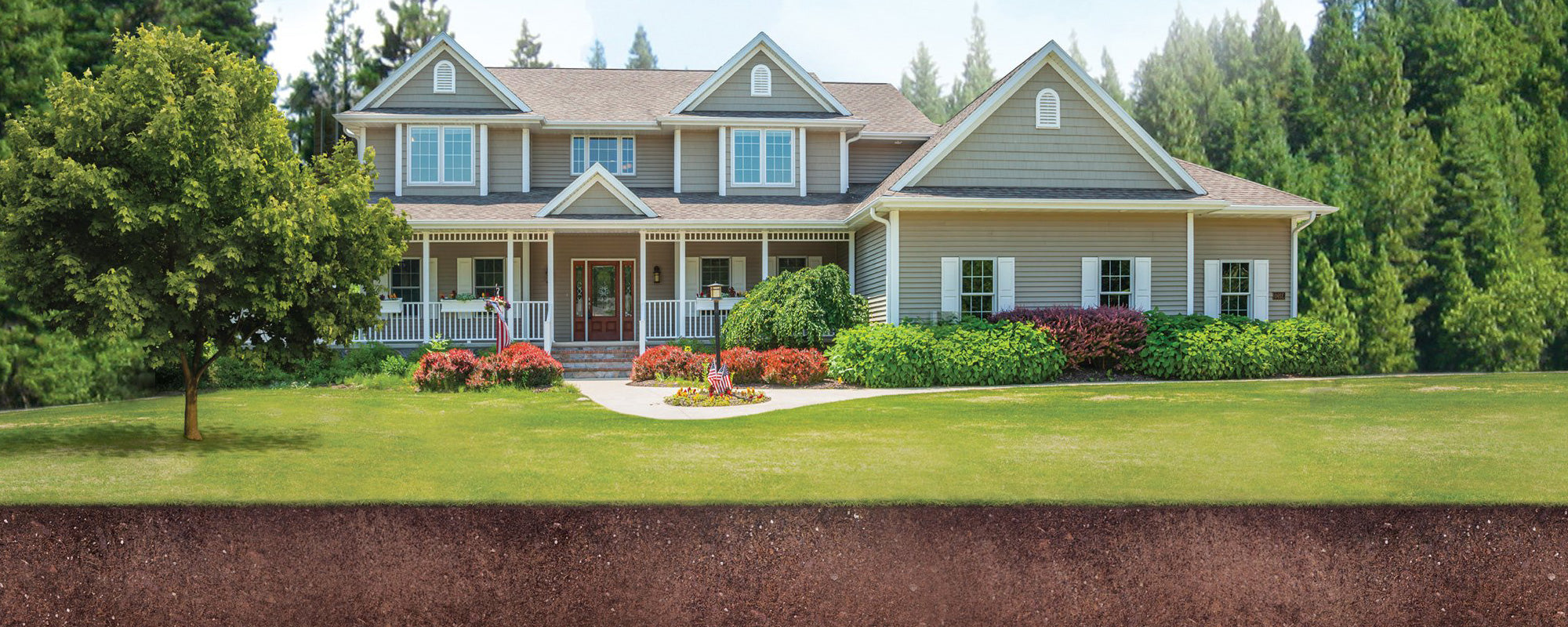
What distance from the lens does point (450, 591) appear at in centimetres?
668

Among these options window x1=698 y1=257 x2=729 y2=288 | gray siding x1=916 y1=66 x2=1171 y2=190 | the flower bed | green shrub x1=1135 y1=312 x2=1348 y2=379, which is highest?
gray siding x1=916 y1=66 x2=1171 y2=190

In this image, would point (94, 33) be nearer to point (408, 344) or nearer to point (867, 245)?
point (408, 344)

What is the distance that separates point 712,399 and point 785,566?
8.07 metres

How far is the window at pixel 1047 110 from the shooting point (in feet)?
67.4

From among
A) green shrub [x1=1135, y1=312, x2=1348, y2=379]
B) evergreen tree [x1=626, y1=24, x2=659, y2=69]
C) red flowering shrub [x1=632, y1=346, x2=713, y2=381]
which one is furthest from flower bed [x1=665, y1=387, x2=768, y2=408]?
evergreen tree [x1=626, y1=24, x2=659, y2=69]

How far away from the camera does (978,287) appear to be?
20219 millimetres

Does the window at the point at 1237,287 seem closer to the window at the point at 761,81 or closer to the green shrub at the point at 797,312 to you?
the green shrub at the point at 797,312

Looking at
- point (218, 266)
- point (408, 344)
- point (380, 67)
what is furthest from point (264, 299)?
point (380, 67)

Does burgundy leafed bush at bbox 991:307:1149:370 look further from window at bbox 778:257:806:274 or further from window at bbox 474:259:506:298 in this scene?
window at bbox 474:259:506:298

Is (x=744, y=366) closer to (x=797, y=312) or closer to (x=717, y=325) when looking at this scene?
(x=717, y=325)

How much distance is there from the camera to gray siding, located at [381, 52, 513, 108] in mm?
23562

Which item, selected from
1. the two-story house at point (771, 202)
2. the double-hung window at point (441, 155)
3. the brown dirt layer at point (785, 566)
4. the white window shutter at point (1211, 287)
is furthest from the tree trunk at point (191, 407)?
the white window shutter at point (1211, 287)

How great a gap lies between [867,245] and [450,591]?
16016 millimetres

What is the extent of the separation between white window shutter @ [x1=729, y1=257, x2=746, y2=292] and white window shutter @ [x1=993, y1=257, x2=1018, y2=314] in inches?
263
